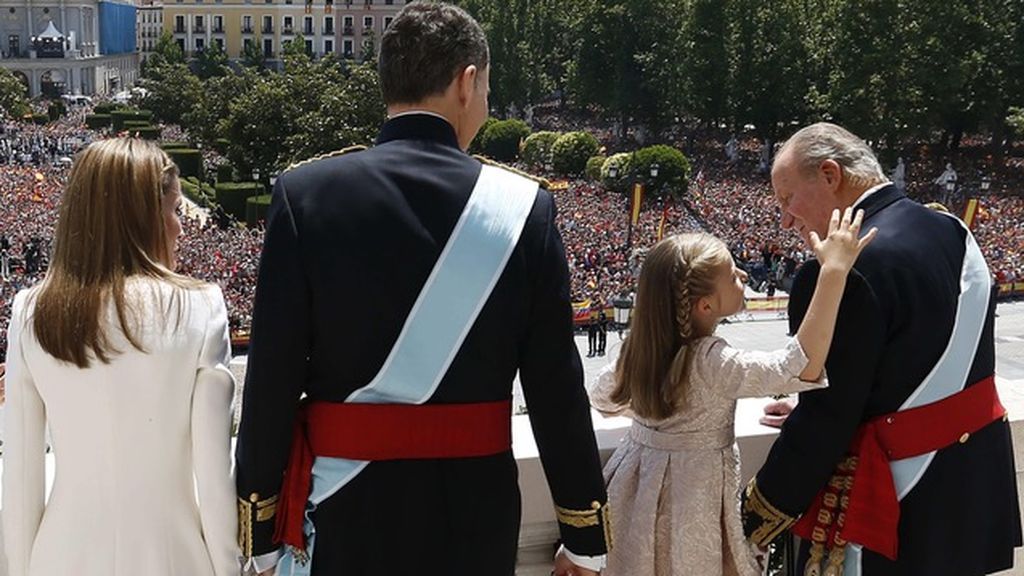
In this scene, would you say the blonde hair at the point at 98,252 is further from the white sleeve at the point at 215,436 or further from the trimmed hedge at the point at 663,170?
the trimmed hedge at the point at 663,170

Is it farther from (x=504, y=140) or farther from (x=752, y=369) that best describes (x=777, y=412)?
(x=504, y=140)

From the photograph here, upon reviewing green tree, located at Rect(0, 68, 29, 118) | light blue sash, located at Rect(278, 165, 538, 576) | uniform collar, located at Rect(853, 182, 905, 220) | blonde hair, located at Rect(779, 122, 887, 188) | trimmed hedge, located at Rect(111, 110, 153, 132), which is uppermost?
blonde hair, located at Rect(779, 122, 887, 188)

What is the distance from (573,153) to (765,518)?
105ft

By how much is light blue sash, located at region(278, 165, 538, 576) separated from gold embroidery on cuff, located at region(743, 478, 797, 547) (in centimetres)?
88

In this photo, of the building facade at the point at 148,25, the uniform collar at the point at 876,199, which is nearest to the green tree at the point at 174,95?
the building facade at the point at 148,25

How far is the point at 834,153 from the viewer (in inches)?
109

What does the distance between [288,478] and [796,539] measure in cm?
127

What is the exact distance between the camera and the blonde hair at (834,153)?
2.78 meters

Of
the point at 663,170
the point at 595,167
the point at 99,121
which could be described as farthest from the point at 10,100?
the point at 663,170

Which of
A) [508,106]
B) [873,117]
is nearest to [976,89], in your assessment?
Answer: [873,117]

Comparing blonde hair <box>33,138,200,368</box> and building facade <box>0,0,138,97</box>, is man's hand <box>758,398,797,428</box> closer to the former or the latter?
blonde hair <box>33,138,200,368</box>


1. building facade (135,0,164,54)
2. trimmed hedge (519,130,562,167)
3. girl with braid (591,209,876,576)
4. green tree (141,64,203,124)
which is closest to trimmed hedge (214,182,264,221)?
trimmed hedge (519,130,562,167)

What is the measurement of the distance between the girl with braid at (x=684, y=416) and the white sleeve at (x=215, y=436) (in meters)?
0.90

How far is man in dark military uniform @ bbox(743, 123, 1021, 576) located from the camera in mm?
2641
